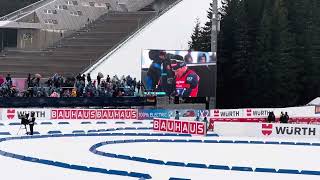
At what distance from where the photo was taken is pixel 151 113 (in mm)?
38875

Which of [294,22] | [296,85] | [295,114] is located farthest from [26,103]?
[294,22]

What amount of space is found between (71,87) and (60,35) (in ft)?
52.5

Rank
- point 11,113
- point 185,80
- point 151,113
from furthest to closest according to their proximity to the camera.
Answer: point 185,80 < point 151,113 < point 11,113

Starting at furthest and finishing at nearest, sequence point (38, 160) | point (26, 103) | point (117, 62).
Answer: point (117, 62) → point (26, 103) → point (38, 160)

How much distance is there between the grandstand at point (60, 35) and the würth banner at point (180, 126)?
1588 centimetres

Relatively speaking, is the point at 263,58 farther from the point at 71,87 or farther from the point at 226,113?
the point at 71,87

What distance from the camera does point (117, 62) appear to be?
47031 millimetres

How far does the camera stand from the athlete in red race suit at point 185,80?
128 feet

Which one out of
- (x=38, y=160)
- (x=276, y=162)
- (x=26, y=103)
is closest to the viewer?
(x=38, y=160)

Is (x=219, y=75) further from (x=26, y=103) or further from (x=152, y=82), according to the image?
(x=26, y=103)

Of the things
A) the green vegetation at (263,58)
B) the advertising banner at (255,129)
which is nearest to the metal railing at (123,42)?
the green vegetation at (263,58)

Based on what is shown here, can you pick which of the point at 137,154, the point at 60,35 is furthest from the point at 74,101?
the point at 60,35

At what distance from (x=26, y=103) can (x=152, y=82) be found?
7567mm

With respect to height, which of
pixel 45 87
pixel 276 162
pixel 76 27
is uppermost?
pixel 76 27
